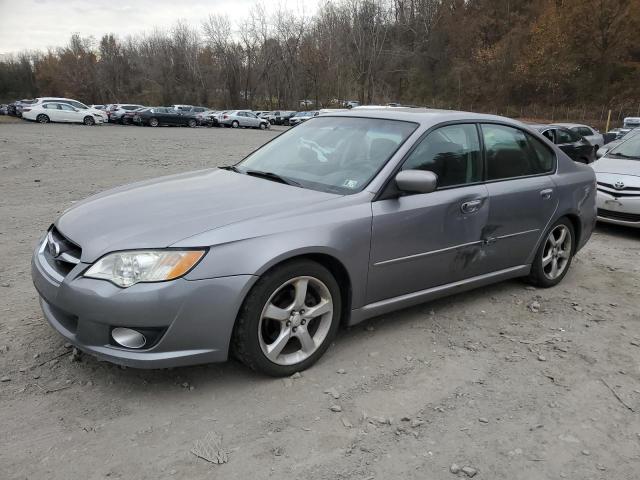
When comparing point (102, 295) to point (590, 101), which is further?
point (590, 101)

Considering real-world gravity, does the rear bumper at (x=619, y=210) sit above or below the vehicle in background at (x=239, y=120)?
above

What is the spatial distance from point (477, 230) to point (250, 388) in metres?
2.09

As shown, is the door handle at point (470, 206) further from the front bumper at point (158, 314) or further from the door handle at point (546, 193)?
the front bumper at point (158, 314)

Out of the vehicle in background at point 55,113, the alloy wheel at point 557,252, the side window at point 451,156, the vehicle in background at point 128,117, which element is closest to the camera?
the side window at point 451,156

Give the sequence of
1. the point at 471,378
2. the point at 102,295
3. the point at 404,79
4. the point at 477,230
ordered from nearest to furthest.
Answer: the point at 102,295 < the point at 471,378 < the point at 477,230 < the point at 404,79

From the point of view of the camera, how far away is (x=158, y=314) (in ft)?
8.73

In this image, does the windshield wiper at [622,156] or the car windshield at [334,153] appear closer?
the car windshield at [334,153]

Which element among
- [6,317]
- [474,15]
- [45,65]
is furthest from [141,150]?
[45,65]

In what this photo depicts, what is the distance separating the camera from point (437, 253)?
3.73m

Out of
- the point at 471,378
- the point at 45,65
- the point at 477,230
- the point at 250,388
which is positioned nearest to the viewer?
the point at 250,388

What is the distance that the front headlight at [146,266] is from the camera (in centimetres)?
269

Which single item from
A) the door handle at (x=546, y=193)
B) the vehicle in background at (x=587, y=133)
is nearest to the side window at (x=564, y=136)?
the vehicle in background at (x=587, y=133)

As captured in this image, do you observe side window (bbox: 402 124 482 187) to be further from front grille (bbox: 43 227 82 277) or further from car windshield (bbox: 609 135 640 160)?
car windshield (bbox: 609 135 640 160)

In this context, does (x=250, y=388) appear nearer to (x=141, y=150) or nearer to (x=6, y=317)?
(x=6, y=317)
